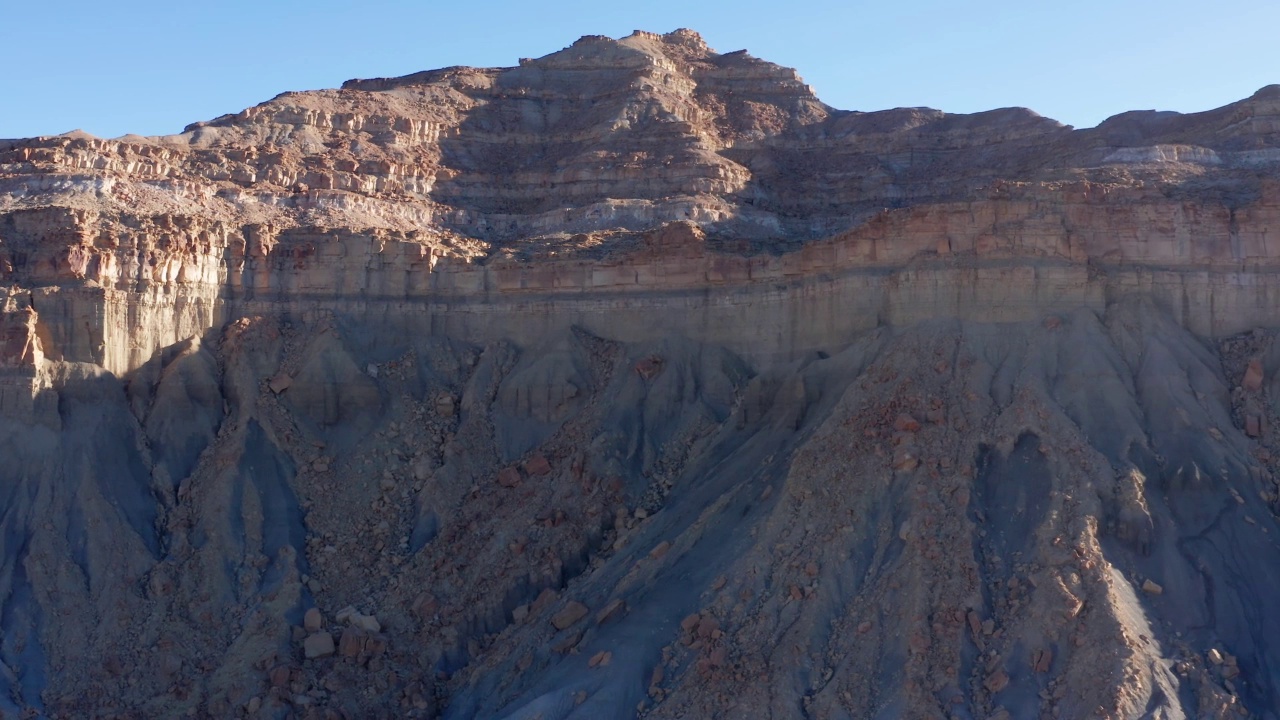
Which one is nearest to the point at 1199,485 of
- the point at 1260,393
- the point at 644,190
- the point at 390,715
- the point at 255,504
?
the point at 1260,393

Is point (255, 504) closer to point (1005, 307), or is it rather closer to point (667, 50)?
point (1005, 307)

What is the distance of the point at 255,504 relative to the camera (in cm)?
4347

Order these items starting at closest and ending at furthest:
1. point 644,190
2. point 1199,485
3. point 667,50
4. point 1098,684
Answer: point 1098,684 → point 1199,485 → point 644,190 → point 667,50

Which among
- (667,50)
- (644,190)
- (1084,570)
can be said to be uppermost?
(667,50)

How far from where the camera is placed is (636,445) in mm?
44969

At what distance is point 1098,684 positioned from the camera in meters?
32.2

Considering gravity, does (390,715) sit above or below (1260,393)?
below

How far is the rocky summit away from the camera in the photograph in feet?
115

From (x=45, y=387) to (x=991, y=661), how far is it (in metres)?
25.4

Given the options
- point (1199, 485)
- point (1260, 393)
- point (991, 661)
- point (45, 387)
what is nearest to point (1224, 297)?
point (1260, 393)

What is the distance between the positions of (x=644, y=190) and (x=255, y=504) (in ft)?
68.3

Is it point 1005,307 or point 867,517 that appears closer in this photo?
point 867,517

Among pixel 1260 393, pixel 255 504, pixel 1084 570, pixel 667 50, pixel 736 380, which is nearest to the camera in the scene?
pixel 1084 570

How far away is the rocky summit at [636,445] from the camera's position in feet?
115
